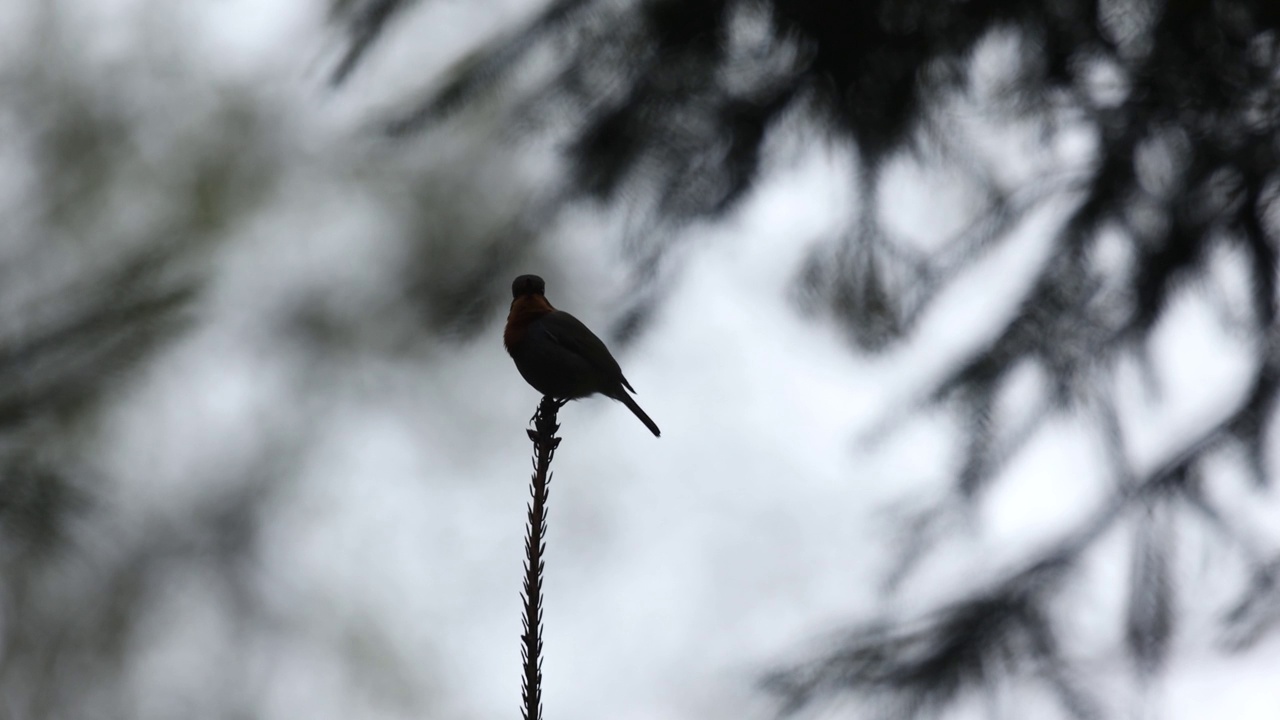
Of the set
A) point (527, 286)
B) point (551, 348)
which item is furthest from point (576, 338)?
point (527, 286)

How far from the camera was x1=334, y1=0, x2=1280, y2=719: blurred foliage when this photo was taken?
1.75 meters

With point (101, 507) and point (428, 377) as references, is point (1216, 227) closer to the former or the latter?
point (101, 507)

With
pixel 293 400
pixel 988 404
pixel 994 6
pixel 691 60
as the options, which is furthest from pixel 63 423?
pixel 293 400

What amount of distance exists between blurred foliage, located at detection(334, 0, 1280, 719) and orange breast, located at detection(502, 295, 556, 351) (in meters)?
0.68

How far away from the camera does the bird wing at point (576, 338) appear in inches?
97.8

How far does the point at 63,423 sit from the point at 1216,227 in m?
2.18

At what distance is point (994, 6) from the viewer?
1849 millimetres

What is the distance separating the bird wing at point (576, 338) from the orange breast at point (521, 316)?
29 mm

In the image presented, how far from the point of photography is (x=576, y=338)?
2.50 meters

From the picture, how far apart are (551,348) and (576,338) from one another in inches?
3.2

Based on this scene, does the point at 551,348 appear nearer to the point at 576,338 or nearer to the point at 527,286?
the point at 576,338

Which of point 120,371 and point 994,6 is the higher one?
point 994,6

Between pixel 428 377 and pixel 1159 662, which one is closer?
pixel 1159 662

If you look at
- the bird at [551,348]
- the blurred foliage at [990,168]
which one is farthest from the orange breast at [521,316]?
the blurred foliage at [990,168]
